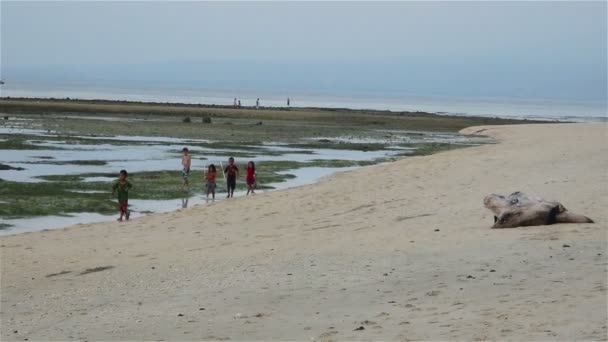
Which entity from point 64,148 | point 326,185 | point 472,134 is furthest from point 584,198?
point 472,134

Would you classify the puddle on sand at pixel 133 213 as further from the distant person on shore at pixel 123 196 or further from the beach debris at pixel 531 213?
the beach debris at pixel 531 213

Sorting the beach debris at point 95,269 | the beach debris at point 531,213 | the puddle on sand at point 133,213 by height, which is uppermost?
the beach debris at point 531,213

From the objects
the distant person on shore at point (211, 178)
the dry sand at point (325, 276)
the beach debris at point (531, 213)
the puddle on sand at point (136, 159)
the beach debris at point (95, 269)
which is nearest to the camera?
the dry sand at point (325, 276)

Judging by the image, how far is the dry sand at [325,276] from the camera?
9422 mm

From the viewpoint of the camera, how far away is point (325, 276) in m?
12.0

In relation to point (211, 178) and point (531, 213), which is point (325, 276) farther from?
point (211, 178)

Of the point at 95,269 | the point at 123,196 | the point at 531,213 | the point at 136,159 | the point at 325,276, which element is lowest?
the point at 136,159

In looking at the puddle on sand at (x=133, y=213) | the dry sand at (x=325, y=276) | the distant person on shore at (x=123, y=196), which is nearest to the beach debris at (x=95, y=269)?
the dry sand at (x=325, y=276)

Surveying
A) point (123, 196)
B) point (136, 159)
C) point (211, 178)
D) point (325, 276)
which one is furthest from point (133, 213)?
point (136, 159)

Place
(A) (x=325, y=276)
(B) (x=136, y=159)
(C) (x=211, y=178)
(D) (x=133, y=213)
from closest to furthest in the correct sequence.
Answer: (A) (x=325, y=276)
(D) (x=133, y=213)
(C) (x=211, y=178)
(B) (x=136, y=159)

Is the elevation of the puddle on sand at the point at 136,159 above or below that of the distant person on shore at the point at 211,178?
below

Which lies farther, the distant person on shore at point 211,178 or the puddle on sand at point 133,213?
the distant person on shore at point 211,178

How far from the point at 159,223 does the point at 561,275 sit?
10973 millimetres

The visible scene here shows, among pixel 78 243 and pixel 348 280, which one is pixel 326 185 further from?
pixel 348 280
